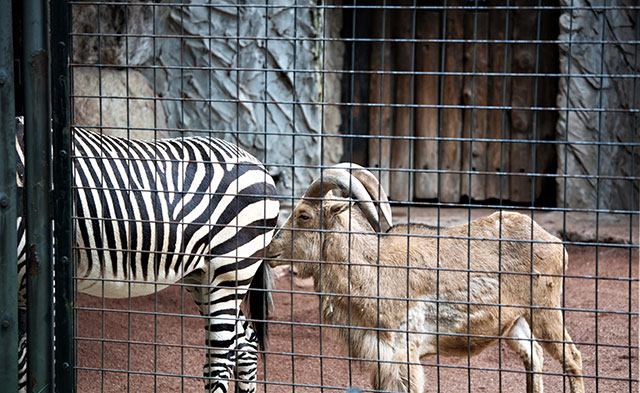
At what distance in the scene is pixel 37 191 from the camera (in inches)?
131

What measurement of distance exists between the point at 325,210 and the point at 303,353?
6.74 ft

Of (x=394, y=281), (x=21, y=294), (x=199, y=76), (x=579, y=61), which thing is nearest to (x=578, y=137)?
(x=579, y=61)

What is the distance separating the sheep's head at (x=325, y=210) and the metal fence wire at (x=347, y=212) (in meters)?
0.02

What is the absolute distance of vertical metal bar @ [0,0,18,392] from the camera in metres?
3.21

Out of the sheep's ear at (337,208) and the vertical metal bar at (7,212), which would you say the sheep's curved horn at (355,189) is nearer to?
the sheep's ear at (337,208)

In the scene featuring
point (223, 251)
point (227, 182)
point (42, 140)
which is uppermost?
point (42, 140)

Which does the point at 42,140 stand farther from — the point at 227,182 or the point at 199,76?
the point at 199,76

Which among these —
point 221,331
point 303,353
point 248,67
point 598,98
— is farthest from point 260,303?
point 598,98

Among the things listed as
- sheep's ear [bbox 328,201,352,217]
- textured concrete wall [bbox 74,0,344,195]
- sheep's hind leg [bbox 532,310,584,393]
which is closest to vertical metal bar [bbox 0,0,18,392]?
sheep's ear [bbox 328,201,352,217]

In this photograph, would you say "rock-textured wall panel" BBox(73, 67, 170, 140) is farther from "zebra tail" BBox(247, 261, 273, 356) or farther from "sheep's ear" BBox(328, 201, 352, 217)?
"sheep's ear" BBox(328, 201, 352, 217)

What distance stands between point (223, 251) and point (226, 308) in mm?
371

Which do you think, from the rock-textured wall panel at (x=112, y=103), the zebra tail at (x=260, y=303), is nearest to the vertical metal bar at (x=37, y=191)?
the zebra tail at (x=260, y=303)

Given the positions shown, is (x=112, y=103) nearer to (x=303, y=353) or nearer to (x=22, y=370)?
(x=303, y=353)

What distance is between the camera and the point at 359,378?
613cm
